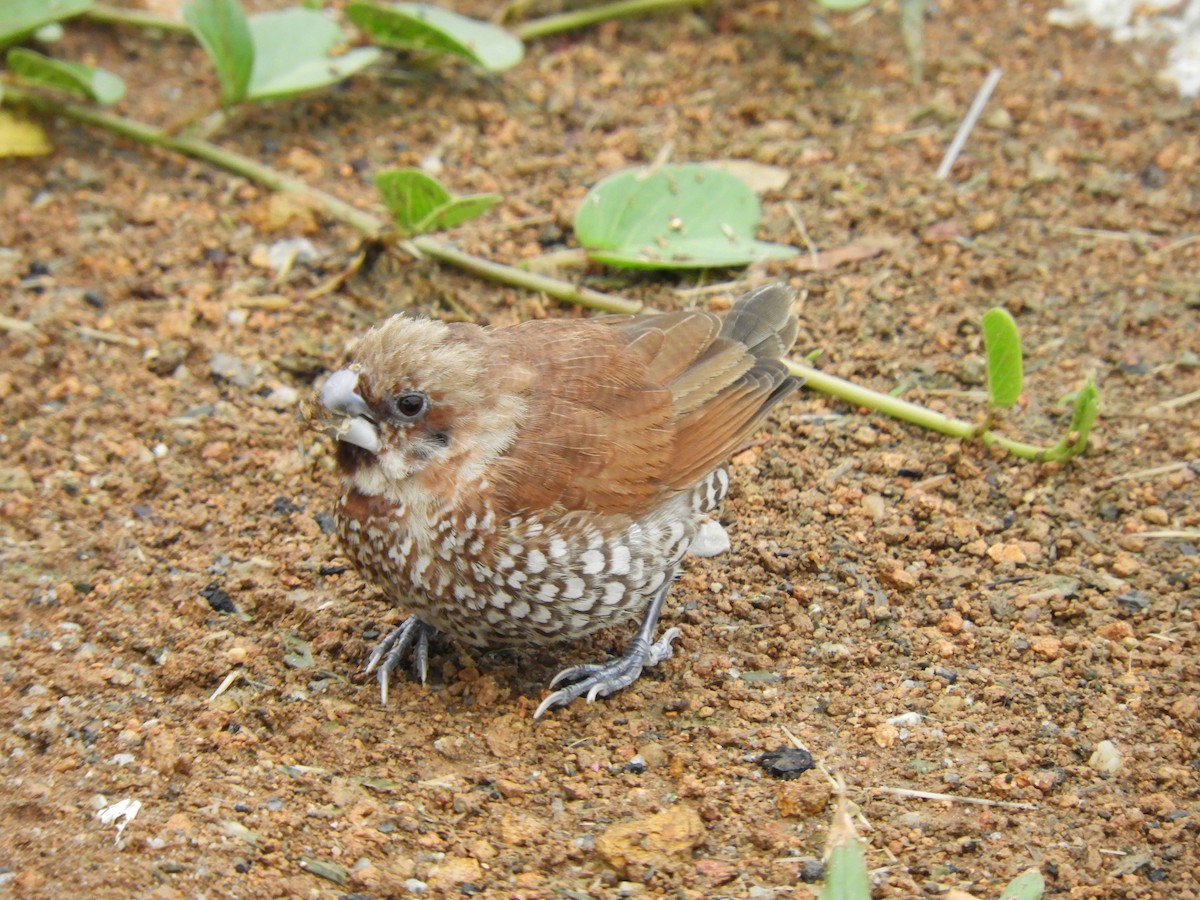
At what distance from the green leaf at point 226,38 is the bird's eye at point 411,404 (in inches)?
97.4

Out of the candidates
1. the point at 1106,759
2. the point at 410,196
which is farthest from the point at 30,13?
the point at 1106,759

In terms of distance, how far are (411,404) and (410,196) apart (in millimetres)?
1520

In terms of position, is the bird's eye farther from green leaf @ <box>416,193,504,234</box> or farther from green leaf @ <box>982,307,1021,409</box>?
green leaf @ <box>982,307,1021,409</box>

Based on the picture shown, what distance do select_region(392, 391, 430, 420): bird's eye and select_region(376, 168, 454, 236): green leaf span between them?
1395 millimetres

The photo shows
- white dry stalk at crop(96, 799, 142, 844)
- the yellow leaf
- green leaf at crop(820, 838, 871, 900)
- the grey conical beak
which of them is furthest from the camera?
the yellow leaf

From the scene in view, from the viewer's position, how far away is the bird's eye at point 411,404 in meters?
3.66

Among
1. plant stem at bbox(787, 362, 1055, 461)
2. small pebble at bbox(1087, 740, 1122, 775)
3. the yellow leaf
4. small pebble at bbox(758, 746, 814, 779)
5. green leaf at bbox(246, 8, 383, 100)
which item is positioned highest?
green leaf at bbox(246, 8, 383, 100)

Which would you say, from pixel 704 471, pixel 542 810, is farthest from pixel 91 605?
pixel 704 471

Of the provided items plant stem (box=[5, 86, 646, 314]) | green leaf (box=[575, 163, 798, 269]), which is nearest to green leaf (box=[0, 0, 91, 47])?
plant stem (box=[5, 86, 646, 314])

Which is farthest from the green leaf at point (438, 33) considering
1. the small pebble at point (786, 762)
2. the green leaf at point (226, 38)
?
the small pebble at point (786, 762)

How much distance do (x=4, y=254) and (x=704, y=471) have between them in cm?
306

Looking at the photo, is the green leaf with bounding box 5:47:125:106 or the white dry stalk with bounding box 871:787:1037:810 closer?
the white dry stalk with bounding box 871:787:1037:810

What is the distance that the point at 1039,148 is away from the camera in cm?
581

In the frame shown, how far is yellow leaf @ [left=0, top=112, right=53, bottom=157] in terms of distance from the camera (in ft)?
18.6
